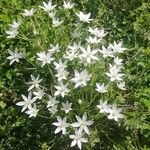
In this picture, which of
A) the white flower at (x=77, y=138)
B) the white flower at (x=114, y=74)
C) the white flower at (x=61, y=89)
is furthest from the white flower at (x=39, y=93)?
the white flower at (x=114, y=74)

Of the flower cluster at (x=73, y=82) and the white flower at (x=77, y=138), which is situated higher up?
the flower cluster at (x=73, y=82)

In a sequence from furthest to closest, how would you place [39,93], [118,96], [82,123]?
[118,96] → [39,93] → [82,123]

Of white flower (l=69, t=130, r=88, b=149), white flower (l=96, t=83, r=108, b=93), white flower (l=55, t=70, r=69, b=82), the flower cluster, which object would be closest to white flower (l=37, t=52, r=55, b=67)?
the flower cluster

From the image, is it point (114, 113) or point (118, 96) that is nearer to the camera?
point (114, 113)

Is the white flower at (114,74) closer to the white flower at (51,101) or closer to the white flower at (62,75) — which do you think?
the white flower at (62,75)

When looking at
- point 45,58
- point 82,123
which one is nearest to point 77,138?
point 82,123

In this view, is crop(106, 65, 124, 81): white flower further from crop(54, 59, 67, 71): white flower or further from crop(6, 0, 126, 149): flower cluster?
crop(54, 59, 67, 71): white flower

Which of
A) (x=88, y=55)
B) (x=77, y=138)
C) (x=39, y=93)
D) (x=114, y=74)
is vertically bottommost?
(x=77, y=138)

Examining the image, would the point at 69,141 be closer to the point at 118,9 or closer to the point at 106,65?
the point at 106,65

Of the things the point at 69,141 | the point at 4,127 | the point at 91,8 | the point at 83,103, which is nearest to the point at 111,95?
the point at 83,103

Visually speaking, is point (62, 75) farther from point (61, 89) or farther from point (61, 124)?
point (61, 124)
